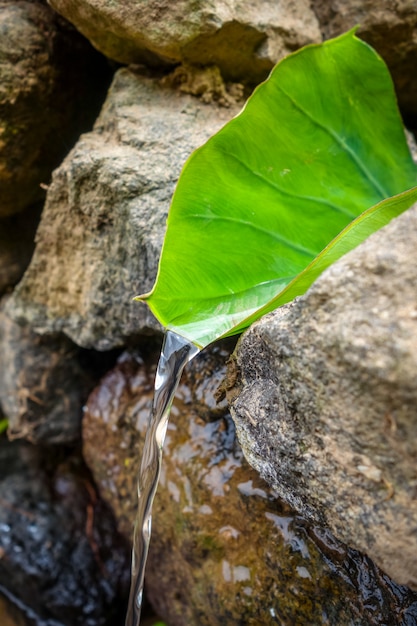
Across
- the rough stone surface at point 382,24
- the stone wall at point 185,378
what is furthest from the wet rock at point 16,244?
the rough stone surface at point 382,24

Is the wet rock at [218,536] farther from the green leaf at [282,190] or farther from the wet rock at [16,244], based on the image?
the wet rock at [16,244]

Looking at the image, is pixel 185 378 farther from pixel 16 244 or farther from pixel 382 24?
pixel 382 24

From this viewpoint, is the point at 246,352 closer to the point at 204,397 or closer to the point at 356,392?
the point at 356,392

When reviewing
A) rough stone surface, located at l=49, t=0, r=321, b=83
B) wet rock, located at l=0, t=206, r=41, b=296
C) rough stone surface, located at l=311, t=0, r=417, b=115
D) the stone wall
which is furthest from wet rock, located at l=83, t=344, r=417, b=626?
rough stone surface, located at l=311, t=0, r=417, b=115

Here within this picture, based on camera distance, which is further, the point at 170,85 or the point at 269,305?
the point at 170,85

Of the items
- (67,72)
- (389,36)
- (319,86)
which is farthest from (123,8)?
(389,36)

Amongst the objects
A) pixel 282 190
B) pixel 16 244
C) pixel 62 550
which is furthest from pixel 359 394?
pixel 62 550
